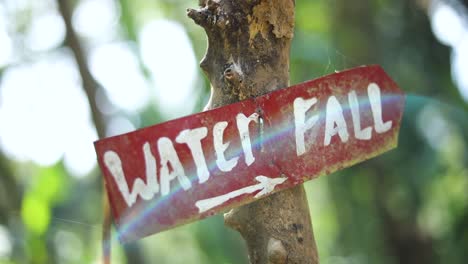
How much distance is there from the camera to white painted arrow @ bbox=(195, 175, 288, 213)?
3.30ft

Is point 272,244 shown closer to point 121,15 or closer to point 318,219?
point 121,15

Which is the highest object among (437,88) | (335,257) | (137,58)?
(137,58)

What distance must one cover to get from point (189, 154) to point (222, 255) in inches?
135

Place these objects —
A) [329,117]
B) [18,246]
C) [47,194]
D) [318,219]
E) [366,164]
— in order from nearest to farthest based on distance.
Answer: [329,117] < [47,194] < [18,246] < [366,164] < [318,219]

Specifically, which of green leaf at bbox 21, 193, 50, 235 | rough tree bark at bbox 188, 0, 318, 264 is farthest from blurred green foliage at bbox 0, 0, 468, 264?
rough tree bark at bbox 188, 0, 318, 264

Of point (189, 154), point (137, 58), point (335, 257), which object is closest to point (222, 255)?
point (137, 58)

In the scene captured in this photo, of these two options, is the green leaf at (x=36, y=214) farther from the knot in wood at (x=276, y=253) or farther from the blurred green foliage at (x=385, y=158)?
the knot in wood at (x=276, y=253)

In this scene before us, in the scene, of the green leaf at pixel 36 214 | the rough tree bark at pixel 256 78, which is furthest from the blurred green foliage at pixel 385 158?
the rough tree bark at pixel 256 78

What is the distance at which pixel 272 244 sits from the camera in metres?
1.05

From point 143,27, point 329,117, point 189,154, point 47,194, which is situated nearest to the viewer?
point 189,154

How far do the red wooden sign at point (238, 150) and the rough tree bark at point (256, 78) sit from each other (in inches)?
1.9

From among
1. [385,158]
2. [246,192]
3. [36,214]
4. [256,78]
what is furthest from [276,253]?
[385,158]

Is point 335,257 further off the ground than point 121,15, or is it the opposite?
point 121,15

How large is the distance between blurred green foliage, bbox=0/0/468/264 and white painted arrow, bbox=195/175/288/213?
2.55 meters
